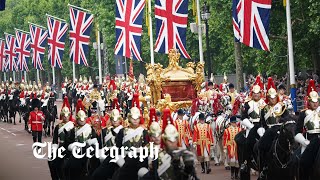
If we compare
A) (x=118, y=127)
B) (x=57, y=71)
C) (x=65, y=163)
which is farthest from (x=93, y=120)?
(x=57, y=71)

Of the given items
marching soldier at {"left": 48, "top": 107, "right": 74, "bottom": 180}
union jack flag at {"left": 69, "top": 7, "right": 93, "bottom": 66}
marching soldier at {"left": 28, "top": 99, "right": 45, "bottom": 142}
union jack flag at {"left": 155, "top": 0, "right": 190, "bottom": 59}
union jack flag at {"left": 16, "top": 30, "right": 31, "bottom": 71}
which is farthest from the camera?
union jack flag at {"left": 16, "top": 30, "right": 31, "bottom": 71}

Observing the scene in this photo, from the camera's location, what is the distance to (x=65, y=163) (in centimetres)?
2009

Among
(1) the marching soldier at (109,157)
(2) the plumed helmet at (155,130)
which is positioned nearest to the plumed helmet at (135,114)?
(1) the marching soldier at (109,157)

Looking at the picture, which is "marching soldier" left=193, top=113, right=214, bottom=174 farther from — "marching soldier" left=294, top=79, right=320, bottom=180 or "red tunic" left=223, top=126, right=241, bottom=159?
"marching soldier" left=294, top=79, right=320, bottom=180

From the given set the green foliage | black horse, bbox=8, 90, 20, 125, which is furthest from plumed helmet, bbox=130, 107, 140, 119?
black horse, bbox=8, 90, 20, 125

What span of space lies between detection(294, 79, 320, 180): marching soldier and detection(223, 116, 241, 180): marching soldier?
6.71 metres

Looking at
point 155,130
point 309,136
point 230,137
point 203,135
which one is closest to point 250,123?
point 230,137

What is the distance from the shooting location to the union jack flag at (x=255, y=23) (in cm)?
2931

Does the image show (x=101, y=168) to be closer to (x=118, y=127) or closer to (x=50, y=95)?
(x=118, y=127)

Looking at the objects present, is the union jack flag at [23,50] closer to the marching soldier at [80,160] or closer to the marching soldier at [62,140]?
the marching soldier at [62,140]

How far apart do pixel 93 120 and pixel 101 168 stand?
13.7ft

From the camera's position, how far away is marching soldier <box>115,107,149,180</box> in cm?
1573

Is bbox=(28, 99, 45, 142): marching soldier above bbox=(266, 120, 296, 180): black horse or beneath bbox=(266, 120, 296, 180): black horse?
beneath

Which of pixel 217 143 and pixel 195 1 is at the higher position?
pixel 195 1
